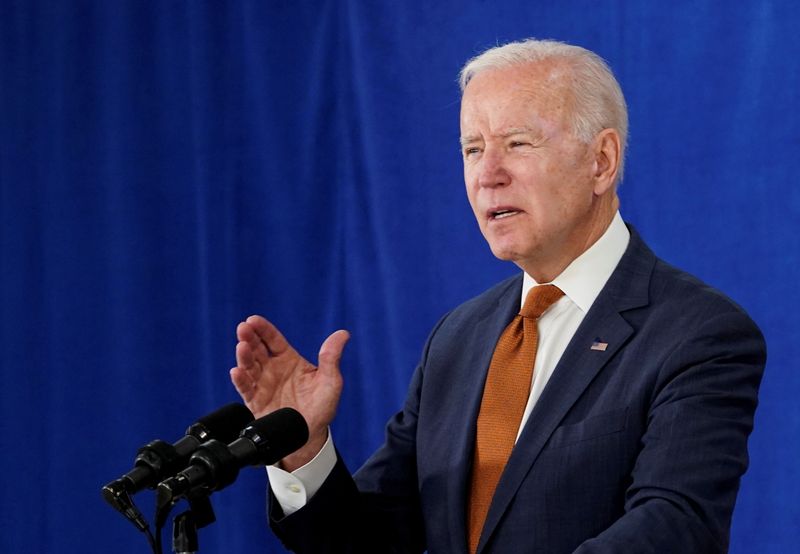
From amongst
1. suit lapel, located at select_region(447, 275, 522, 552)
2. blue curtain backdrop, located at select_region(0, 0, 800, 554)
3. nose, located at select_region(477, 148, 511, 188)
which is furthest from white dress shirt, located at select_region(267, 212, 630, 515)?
blue curtain backdrop, located at select_region(0, 0, 800, 554)

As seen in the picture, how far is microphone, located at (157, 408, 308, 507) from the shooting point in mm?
1826

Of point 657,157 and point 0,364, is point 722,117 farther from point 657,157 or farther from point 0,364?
point 0,364

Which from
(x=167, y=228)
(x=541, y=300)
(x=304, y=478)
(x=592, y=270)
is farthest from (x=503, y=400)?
(x=167, y=228)

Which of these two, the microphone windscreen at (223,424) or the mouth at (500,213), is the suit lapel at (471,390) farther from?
the microphone windscreen at (223,424)

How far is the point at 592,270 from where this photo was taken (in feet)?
8.40

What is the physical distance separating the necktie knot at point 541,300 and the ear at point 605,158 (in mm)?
243

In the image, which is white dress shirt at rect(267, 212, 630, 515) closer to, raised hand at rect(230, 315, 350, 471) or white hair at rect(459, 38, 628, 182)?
raised hand at rect(230, 315, 350, 471)

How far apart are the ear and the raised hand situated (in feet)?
2.17

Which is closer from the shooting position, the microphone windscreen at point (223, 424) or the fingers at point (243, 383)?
the microphone windscreen at point (223, 424)

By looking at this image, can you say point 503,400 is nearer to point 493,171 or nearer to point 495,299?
point 495,299

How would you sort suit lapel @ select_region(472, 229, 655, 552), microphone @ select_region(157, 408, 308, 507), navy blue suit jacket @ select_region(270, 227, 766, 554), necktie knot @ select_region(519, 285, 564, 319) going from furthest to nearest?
necktie knot @ select_region(519, 285, 564, 319), suit lapel @ select_region(472, 229, 655, 552), navy blue suit jacket @ select_region(270, 227, 766, 554), microphone @ select_region(157, 408, 308, 507)

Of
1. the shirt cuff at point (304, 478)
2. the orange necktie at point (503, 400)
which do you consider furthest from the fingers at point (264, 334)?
the orange necktie at point (503, 400)

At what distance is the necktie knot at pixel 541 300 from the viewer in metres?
2.57

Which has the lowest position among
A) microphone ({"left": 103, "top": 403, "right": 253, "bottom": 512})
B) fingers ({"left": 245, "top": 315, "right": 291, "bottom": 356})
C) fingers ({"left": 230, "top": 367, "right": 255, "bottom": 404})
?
microphone ({"left": 103, "top": 403, "right": 253, "bottom": 512})
